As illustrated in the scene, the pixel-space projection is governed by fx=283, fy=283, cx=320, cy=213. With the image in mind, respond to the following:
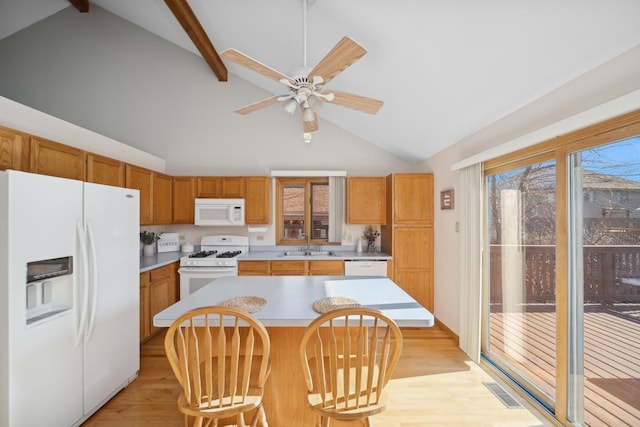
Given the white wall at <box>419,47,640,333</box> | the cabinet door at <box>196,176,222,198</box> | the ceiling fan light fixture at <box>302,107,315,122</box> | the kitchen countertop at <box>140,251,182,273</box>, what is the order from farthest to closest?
the cabinet door at <box>196,176,222,198</box> → the kitchen countertop at <box>140,251,182,273</box> → the ceiling fan light fixture at <box>302,107,315,122</box> → the white wall at <box>419,47,640,333</box>

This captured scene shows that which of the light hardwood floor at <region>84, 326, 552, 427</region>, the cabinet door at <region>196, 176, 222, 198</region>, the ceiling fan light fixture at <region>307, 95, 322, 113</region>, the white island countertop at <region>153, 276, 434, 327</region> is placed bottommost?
the light hardwood floor at <region>84, 326, 552, 427</region>

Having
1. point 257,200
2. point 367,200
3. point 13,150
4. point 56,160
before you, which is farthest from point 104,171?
point 367,200

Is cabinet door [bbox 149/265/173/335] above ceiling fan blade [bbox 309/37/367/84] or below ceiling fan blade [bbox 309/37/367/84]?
below

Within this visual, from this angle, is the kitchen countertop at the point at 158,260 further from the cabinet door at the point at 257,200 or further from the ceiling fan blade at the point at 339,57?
the ceiling fan blade at the point at 339,57

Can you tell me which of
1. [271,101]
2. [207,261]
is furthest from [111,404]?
[271,101]

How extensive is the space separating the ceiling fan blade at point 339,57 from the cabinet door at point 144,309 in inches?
108

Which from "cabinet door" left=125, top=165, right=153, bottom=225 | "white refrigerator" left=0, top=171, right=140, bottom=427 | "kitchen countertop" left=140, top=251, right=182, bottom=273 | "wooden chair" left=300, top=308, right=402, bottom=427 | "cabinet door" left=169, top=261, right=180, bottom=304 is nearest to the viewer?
"wooden chair" left=300, top=308, right=402, bottom=427

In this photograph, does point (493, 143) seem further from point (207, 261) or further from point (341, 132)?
point (207, 261)

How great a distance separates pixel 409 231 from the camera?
3.81 meters

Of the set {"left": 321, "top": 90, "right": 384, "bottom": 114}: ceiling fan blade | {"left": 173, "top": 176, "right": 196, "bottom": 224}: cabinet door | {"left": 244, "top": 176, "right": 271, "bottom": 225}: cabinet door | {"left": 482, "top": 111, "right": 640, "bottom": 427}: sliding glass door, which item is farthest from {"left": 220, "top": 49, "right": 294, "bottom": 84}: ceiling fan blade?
{"left": 173, "top": 176, "right": 196, "bottom": 224}: cabinet door

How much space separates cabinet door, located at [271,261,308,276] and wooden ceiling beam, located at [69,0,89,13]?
15.1 ft

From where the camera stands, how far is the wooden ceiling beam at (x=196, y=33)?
2.97 meters

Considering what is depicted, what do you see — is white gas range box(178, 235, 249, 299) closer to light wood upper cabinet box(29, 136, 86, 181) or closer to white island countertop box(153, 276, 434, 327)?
white island countertop box(153, 276, 434, 327)

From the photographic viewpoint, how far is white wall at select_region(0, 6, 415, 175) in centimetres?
418
